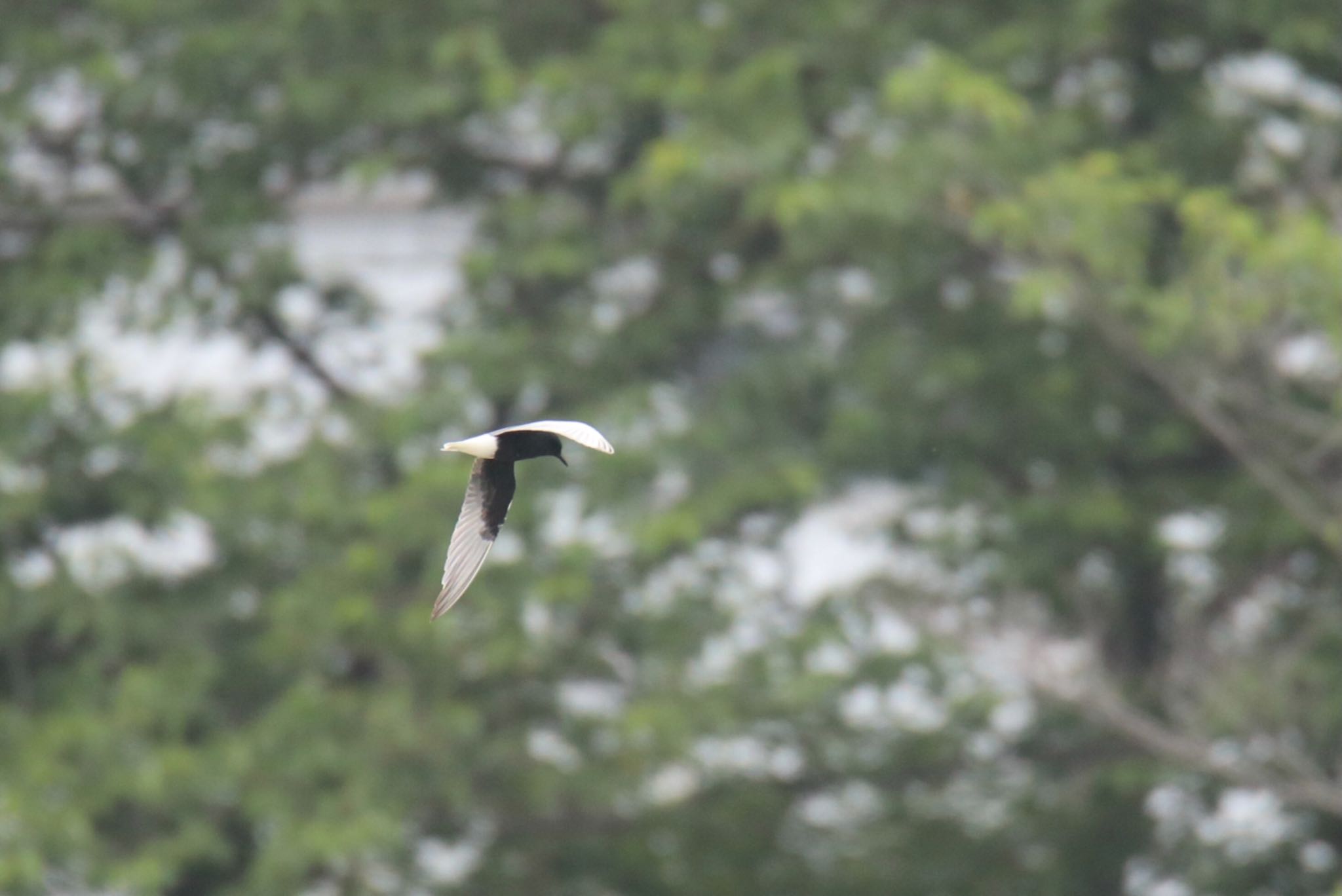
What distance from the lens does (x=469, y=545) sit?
408 cm

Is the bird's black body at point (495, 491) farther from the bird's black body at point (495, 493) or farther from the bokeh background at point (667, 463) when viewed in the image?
the bokeh background at point (667, 463)

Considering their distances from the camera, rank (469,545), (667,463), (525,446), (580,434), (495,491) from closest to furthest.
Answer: (580,434), (525,446), (469,545), (495,491), (667,463)

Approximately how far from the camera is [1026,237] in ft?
25.8

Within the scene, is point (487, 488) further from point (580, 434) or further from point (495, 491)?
point (580, 434)

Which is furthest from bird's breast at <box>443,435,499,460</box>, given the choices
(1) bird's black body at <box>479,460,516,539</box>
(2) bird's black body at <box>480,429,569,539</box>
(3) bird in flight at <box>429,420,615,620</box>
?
(1) bird's black body at <box>479,460,516,539</box>

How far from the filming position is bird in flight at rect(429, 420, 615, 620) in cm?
351

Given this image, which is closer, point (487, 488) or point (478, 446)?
point (478, 446)

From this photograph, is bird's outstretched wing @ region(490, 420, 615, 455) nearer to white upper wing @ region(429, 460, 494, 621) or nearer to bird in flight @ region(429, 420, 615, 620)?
bird in flight @ region(429, 420, 615, 620)

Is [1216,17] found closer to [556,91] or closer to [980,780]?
[556,91]

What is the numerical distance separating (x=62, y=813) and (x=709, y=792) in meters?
2.87

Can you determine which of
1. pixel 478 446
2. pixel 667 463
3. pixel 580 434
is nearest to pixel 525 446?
pixel 478 446

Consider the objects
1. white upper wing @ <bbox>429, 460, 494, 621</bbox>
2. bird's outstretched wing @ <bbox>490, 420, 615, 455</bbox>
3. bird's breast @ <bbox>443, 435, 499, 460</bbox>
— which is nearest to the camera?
bird's outstretched wing @ <bbox>490, 420, 615, 455</bbox>

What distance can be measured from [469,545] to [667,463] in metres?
4.84

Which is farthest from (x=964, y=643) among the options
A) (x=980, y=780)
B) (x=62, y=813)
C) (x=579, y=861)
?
(x=62, y=813)
